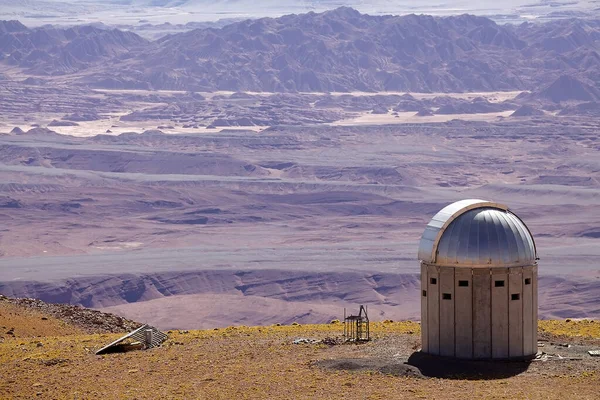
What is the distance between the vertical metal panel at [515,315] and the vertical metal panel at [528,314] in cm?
9

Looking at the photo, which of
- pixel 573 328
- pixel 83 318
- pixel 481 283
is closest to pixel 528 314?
pixel 481 283

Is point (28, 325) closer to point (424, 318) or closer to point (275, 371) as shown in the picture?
point (275, 371)

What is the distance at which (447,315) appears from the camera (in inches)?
1109

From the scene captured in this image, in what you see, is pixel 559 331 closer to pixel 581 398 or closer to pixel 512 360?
pixel 512 360

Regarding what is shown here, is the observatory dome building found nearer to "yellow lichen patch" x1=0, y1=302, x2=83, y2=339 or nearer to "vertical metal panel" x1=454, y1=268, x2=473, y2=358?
"vertical metal panel" x1=454, y1=268, x2=473, y2=358

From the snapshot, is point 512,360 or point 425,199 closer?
point 512,360

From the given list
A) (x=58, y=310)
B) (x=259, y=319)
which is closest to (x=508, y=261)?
(x=58, y=310)

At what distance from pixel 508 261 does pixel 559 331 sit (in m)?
6.23

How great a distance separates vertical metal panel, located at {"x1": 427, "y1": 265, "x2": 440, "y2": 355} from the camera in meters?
28.3

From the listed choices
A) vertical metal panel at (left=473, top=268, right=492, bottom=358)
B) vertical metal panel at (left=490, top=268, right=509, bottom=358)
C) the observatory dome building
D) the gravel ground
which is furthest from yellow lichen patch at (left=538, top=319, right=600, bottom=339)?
the gravel ground

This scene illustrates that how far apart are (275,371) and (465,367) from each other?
375cm

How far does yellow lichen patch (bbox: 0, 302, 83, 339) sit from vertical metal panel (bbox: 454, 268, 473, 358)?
11545mm

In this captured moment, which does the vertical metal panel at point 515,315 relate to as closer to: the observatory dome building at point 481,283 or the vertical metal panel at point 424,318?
the observatory dome building at point 481,283

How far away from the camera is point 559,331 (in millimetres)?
33344
